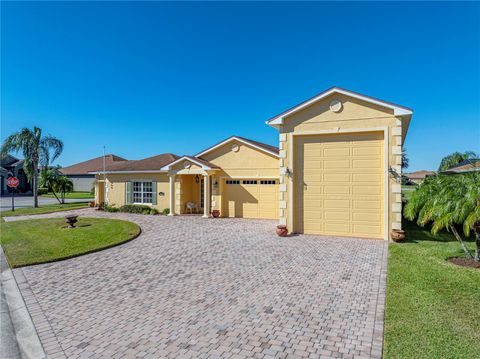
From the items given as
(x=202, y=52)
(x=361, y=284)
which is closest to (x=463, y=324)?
(x=361, y=284)

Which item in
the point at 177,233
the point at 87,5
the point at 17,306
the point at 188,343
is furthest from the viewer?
the point at 177,233

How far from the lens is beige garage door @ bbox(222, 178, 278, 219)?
17797 mm

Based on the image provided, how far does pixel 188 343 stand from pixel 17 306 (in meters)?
4.02

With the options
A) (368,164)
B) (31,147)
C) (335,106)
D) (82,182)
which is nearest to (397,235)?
(368,164)

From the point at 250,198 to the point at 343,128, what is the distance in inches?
313

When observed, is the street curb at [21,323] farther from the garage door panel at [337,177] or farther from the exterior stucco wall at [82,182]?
the exterior stucco wall at [82,182]

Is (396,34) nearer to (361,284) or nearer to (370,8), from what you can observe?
(370,8)

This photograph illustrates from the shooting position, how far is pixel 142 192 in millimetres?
21875

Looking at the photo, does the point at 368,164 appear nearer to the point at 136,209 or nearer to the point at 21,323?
the point at 21,323

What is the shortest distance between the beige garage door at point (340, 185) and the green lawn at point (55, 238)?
8.20m

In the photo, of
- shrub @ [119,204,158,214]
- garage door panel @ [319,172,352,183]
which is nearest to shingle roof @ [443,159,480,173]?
garage door panel @ [319,172,352,183]

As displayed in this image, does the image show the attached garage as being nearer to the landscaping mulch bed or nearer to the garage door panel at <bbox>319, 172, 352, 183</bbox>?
the garage door panel at <bbox>319, 172, 352, 183</bbox>

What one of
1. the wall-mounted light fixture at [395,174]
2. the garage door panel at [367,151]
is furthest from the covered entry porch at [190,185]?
the wall-mounted light fixture at [395,174]

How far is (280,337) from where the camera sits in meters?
4.40
